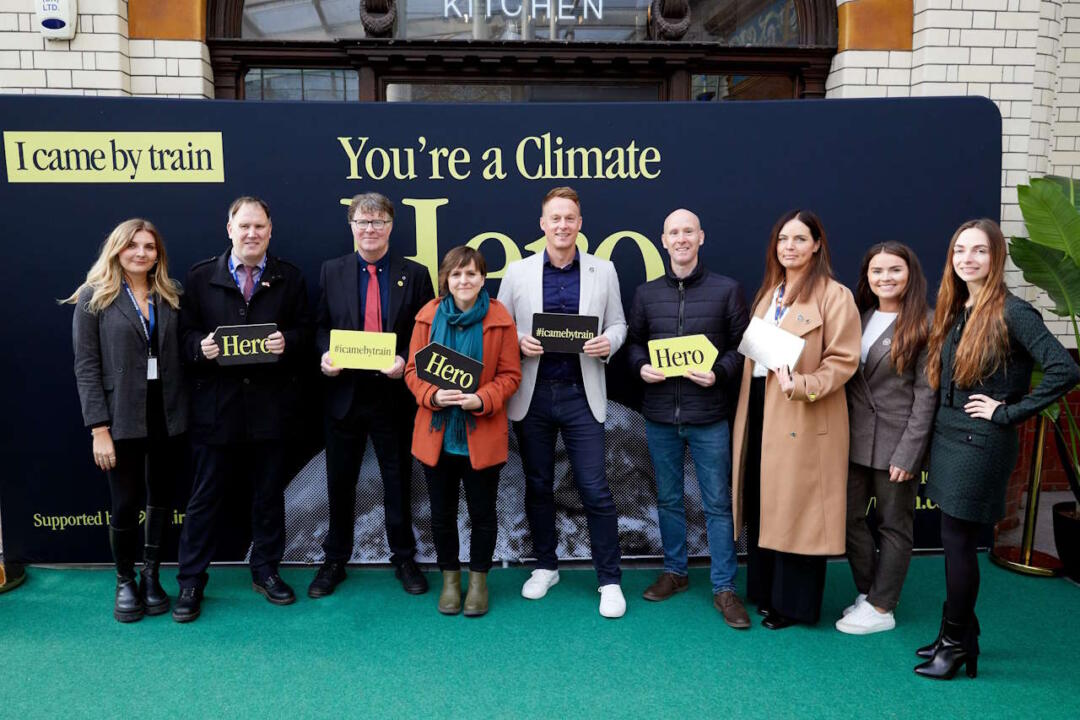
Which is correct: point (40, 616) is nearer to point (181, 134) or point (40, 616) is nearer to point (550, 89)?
point (181, 134)

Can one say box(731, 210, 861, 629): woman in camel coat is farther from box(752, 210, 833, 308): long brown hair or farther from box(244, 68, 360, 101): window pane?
box(244, 68, 360, 101): window pane

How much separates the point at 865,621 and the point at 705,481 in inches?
34.2

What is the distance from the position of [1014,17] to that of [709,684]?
446 cm

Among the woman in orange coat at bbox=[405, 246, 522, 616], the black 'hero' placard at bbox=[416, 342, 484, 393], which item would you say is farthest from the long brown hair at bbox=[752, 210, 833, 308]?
the black 'hero' placard at bbox=[416, 342, 484, 393]

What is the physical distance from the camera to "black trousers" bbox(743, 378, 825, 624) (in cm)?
304

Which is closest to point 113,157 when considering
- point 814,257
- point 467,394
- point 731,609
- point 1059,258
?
point 467,394

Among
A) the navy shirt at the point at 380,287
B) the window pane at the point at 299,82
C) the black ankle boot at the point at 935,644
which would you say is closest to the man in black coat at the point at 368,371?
the navy shirt at the point at 380,287

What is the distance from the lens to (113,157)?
3518 millimetres

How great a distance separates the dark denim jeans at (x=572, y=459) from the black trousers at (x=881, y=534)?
103 centimetres

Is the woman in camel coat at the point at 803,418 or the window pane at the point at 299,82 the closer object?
the woman in camel coat at the point at 803,418

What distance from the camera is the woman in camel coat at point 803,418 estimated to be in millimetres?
2854

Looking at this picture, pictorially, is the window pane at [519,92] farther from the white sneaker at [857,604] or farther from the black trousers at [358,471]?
the white sneaker at [857,604]

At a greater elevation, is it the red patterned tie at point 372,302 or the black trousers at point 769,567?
the red patterned tie at point 372,302

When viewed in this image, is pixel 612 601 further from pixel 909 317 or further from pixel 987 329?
pixel 987 329
